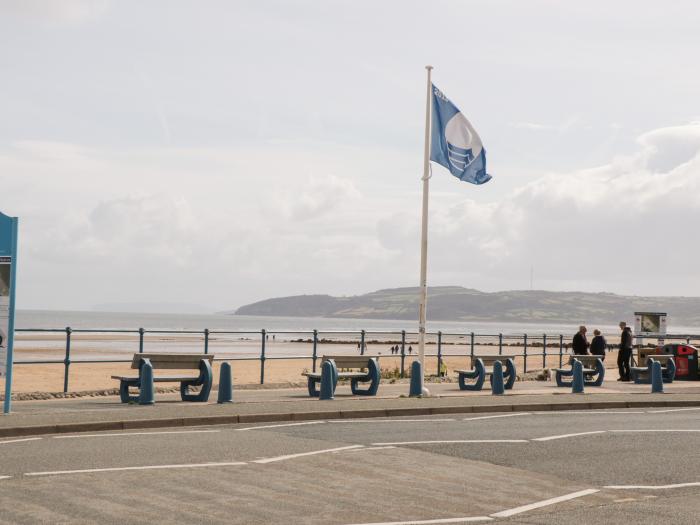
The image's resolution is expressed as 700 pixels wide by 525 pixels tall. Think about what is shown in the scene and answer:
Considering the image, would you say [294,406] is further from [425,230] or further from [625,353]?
[625,353]

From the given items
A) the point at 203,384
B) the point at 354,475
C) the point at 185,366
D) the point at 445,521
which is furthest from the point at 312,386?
the point at 445,521

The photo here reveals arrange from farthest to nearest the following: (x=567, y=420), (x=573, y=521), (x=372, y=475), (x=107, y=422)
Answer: (x=567, y=420), (x=107, y=422), (x=372, y=475), (x=573, y=521)

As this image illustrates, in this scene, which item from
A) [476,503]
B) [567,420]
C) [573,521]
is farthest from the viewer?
[567,420]

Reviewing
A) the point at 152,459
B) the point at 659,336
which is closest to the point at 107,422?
the point at 152,459

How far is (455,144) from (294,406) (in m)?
7.23

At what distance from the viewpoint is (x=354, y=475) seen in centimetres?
1034

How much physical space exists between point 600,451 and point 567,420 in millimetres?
4366

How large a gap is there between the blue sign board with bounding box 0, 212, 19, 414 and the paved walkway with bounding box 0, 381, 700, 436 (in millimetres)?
918

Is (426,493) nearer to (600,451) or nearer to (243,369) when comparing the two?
(600,451)

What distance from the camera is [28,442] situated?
1281 centimetres

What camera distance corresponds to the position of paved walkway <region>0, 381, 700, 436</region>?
49.3ft

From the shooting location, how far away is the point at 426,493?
9391 millimetres

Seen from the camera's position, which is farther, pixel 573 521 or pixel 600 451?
pixel 600 451

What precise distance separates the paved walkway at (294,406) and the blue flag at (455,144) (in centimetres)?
467
